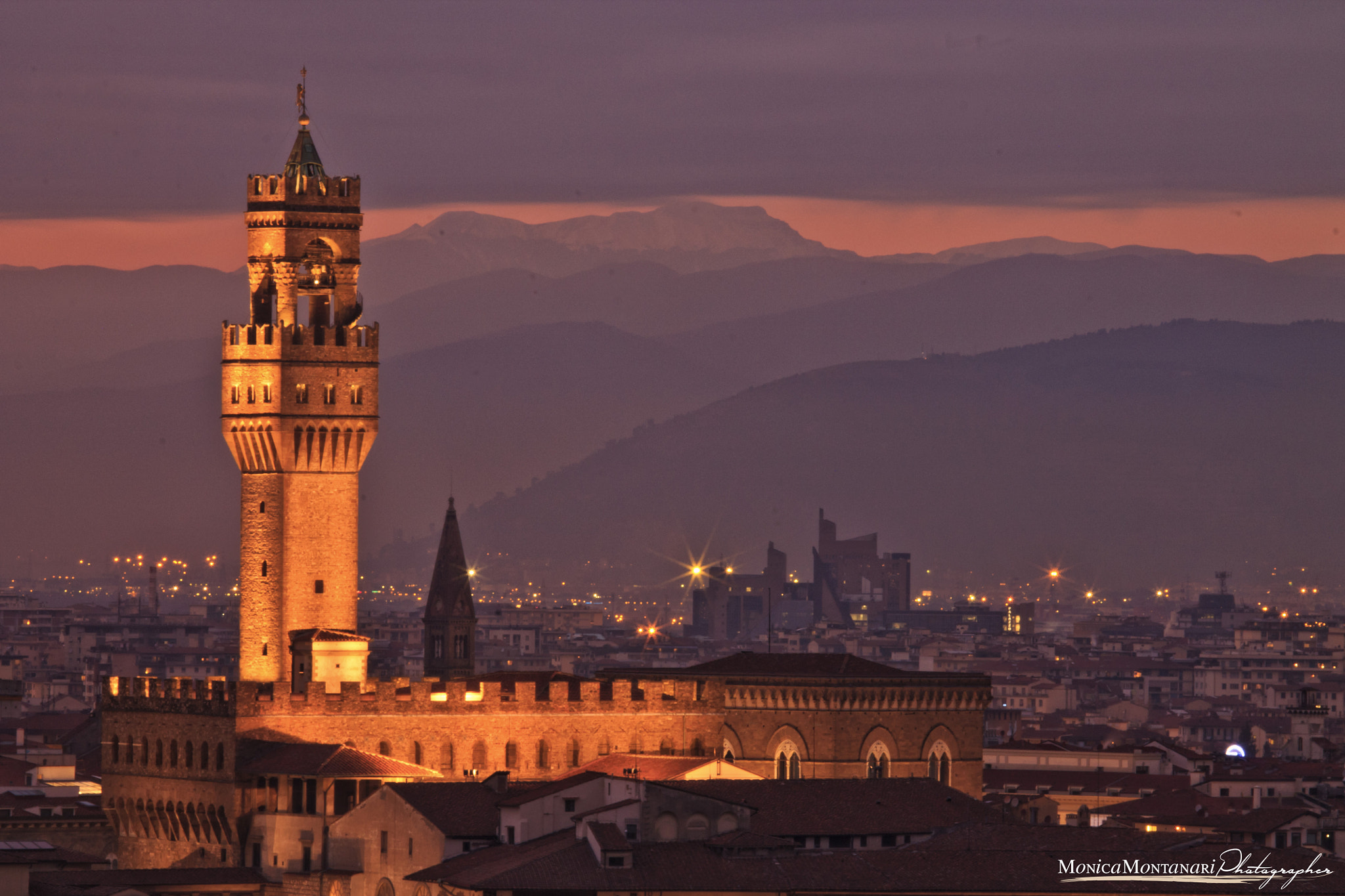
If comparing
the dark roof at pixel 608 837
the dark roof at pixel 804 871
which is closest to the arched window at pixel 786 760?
the dark roof at pixel 804 871

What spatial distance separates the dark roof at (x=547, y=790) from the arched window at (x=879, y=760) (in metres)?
12.0

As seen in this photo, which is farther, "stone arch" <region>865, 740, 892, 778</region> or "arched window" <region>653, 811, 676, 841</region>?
"stone arch" <region>865, 740, 892, 778</region>

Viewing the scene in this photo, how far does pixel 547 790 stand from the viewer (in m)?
77.4

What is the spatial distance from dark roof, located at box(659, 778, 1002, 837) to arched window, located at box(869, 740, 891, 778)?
5137 millimetres

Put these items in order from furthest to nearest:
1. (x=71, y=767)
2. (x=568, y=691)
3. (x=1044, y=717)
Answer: (x=1044, y=717), (x=71, y=767), (x=568, y=691)

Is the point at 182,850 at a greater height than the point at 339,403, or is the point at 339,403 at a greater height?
the point at 339,403

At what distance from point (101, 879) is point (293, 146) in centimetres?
2477

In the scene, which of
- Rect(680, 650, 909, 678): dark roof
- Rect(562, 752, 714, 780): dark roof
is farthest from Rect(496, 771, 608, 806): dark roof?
Rect(680, 650, 909, 678): dark roof

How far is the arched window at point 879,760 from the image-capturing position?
88938 millimetres

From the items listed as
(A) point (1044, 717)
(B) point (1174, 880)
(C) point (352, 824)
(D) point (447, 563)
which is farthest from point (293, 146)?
(A) point (1044, 717)

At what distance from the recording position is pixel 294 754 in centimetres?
8256

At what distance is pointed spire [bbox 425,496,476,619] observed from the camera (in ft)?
476

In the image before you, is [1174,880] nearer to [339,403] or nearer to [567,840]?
[567,840]

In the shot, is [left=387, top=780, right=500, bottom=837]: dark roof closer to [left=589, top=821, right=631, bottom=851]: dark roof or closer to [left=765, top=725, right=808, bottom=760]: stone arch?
[left=589, top=821, right=631, bottom=851]: dark roof
